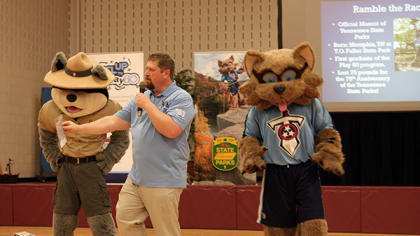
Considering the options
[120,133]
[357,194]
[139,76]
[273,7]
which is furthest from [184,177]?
[273,7]

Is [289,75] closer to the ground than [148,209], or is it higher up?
higher up

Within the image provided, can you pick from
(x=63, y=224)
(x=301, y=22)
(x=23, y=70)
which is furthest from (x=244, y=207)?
(x=23, y=70)

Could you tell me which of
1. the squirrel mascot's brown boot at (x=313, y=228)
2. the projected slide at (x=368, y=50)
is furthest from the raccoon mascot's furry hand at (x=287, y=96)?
the projected slide at (x=368, y=50)

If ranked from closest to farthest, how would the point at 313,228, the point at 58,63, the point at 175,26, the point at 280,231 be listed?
the point at 313,228 → the point at 280,231 → the point at 58,63 → the point at 175,26

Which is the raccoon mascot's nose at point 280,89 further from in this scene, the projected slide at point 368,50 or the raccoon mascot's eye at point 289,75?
the projected slide at point 368,50

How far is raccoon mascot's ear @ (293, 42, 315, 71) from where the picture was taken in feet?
8.14

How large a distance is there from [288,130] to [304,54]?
1.49 ft

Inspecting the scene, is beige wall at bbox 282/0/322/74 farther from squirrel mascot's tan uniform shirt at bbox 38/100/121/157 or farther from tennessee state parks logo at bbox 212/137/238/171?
squirrel mascot's tan uniform shirt at bbox 38/100/121/157

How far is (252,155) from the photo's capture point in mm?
2379

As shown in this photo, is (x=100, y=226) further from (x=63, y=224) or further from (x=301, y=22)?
(x=301, y=22)

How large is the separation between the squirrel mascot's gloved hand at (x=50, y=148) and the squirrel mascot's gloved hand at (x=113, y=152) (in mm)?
291

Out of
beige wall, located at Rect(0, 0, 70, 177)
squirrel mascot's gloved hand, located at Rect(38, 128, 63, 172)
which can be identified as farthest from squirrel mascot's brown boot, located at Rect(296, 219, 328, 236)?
beige wall, located at Rect(0, 0, 70, 177)

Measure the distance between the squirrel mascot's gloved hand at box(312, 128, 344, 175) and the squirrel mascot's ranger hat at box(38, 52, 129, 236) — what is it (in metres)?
1.47

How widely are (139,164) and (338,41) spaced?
312 cm
